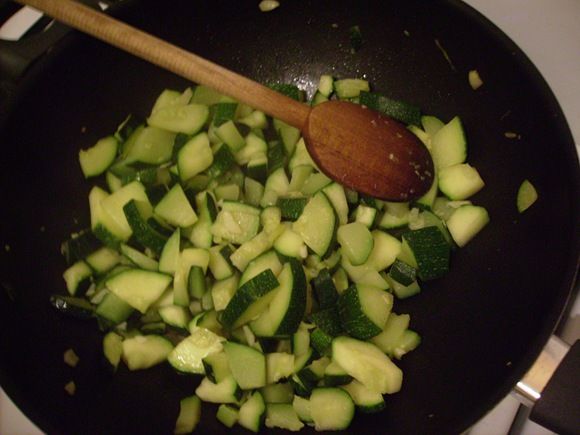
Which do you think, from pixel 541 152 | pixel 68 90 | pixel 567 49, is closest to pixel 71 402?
pixel 68 90

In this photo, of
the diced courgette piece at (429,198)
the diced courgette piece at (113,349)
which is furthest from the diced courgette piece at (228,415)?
the diced courgette piece at (429,198)

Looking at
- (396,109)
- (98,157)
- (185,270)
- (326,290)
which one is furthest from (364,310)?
(98,157)

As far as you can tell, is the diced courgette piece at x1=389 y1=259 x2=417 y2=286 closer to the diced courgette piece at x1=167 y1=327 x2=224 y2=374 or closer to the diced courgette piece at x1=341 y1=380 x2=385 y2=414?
the diced courgette piece at x1=341 y1=380 x2=385 y2=414

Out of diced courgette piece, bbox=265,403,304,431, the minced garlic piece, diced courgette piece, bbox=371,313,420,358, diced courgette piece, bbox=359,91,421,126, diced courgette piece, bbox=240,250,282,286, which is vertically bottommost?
diced courgette piece, bbox=265,403,304,431

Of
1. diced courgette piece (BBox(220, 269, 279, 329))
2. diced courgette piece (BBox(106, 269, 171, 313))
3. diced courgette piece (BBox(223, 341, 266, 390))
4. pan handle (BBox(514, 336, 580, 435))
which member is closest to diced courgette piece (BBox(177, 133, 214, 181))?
diced courgette piece (BBox(106, 269, 171, 313))

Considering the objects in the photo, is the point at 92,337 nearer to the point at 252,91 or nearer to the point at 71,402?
the point at 71,402

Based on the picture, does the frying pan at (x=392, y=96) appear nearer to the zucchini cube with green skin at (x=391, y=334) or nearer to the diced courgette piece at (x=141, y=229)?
the zucchini cube with green skin at (x=391, y=334)
